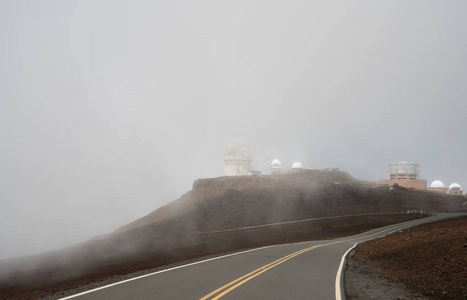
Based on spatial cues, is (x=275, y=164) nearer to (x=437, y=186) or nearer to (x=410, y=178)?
(x=410, y=178)

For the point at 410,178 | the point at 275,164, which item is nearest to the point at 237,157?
the point at 275,164

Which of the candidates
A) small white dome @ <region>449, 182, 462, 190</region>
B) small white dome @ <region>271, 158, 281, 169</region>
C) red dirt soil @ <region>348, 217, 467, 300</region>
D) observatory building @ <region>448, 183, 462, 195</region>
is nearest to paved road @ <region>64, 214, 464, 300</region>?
red dirt soil @ <region>348, 217, 467, 300</region>

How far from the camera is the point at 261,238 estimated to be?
111ft

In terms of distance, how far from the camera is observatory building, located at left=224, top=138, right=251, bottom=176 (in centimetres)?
7962

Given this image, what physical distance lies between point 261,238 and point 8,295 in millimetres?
22523

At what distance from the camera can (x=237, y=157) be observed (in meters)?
80.8

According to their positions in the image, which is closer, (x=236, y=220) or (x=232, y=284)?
(x=232, y=284)

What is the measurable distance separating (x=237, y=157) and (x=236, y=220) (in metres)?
33.7

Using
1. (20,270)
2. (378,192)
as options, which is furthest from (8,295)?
(378,192)

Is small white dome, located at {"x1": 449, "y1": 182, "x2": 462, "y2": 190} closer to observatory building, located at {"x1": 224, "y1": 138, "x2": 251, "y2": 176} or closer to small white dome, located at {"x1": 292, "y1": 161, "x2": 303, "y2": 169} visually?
small white dome, located at {"x1": 292, "y1": 161, "x2": 303, "y2": 169}

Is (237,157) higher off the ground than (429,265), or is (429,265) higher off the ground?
(237,157)

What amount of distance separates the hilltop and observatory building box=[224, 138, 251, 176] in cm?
1160

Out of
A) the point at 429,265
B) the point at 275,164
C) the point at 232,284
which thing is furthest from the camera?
the point at 275,164

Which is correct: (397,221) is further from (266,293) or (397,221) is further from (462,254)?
(266,293)
